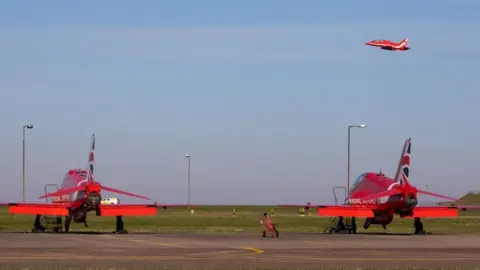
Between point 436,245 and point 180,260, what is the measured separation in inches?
663

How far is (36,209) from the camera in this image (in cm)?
6275

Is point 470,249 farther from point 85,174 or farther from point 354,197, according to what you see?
point 85,174

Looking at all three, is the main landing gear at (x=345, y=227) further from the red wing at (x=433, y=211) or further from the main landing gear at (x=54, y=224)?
the main landing gear at (x=54, y=224)

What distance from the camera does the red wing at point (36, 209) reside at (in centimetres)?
6219

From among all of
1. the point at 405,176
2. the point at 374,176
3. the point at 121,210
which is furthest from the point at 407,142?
the point at 121,210

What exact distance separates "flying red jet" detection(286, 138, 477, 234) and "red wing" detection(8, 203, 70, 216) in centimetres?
1690

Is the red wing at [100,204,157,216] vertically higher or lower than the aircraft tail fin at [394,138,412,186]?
lower

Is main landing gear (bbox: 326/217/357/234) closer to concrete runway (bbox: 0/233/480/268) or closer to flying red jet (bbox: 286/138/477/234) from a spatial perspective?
flying red jet (bbox: 286/138/477/234)

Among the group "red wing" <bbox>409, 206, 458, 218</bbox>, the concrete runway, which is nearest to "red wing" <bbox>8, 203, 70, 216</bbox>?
the concrete runway

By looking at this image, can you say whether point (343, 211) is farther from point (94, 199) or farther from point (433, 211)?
point (94, 199)

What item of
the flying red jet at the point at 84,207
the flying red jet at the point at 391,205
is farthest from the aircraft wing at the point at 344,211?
the flying red jet at the point at 84,207

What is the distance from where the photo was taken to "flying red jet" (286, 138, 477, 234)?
2531 inches

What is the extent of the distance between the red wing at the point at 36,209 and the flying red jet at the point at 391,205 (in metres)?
16.9

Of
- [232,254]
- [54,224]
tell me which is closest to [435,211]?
[54,224]
